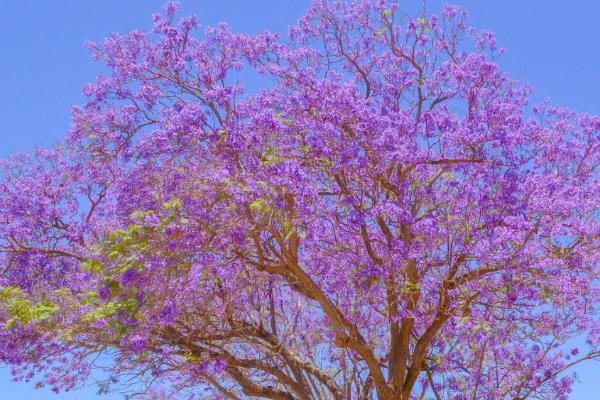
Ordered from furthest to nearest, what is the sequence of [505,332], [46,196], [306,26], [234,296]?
[46,196], [306,26], [234,296], [505,332]

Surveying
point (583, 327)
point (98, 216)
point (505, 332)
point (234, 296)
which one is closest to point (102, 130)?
point (98, 216)

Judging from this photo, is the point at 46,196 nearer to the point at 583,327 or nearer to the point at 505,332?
the point at 505,332

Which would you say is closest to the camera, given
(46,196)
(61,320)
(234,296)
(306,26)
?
(61,320)

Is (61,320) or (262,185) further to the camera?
(61,320)

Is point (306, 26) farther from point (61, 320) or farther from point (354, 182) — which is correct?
point (61, 320)

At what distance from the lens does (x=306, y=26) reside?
12961 mm

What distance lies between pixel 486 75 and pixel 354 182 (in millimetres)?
2764

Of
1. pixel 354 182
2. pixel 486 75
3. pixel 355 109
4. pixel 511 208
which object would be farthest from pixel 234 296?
pixel 486 75

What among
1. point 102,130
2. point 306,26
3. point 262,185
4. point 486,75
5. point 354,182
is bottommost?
point 262,185

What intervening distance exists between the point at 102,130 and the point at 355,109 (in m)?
4.07

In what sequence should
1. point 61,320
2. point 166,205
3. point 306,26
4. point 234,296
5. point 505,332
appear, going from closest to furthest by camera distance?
point 166,205, point 61,320, point 505,332, point 234,296, point 306,26

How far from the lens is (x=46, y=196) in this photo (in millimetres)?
13820

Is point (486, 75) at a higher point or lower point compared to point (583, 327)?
higher

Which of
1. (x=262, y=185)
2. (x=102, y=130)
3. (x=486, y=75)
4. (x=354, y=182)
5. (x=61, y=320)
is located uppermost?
(x=486, y=75)
